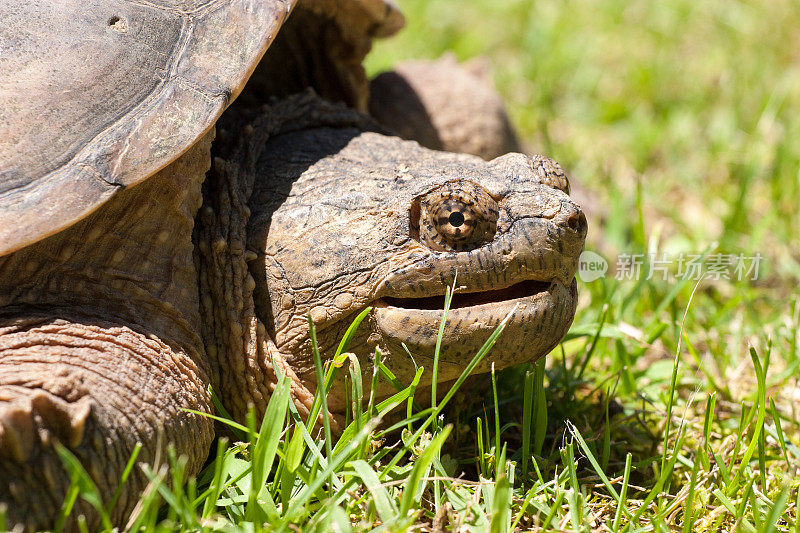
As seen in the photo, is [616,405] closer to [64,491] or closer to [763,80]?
[64,491]

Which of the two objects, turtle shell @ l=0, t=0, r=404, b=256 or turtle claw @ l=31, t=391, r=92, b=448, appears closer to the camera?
turtle claw @ l=31, t=391, r=92, b=448

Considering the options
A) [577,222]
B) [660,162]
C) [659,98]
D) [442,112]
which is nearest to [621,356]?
[577,222]

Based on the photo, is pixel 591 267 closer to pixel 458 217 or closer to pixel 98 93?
pixel 458 217

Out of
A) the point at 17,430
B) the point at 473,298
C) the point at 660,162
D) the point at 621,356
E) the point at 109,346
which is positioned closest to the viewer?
the point at 17,430

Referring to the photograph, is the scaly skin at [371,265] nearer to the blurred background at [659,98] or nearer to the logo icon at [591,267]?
the logo icon at [591,267]

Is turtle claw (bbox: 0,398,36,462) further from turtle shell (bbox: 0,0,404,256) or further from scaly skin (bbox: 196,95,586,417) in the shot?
scaly skin (bbox: 196,95,586,417)

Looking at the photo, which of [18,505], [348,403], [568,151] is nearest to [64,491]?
[18,505]

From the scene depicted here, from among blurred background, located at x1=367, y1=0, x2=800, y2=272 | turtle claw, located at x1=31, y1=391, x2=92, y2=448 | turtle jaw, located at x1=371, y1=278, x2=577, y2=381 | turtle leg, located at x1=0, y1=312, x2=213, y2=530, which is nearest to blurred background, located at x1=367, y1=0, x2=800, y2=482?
blurred background, located at x1=367, y1=0, x2=800, y2=272
